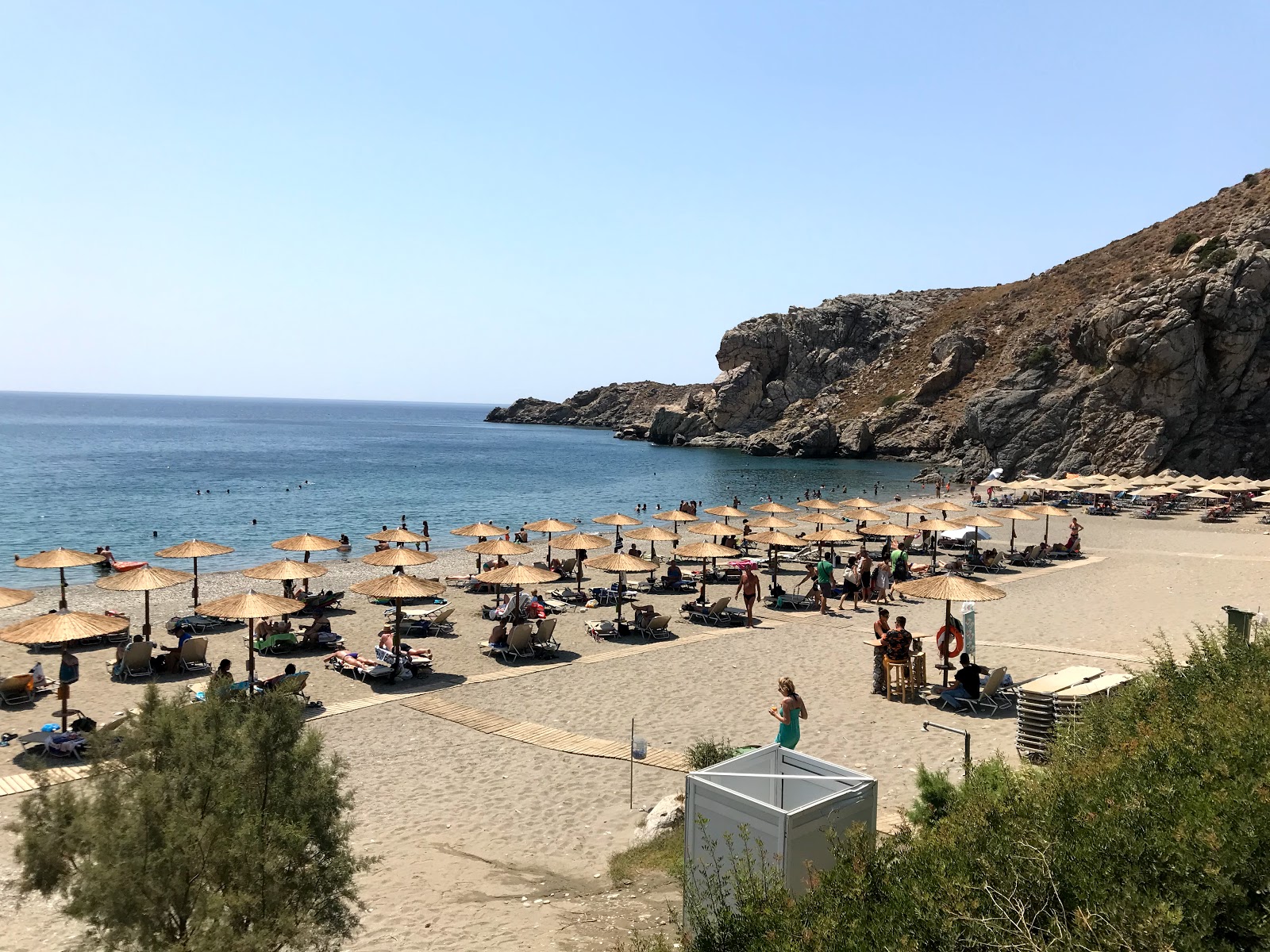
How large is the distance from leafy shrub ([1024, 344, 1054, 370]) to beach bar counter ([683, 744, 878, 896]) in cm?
6585

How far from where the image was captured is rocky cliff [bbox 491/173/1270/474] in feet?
176

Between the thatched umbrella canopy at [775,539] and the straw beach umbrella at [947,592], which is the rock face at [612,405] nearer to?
the thatched umbrella canopy at [775,539]

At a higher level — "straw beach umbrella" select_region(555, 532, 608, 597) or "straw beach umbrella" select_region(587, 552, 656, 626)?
"straw beach umbrella" select_region(555, 532, 608, 597)

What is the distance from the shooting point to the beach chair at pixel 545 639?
1711cm

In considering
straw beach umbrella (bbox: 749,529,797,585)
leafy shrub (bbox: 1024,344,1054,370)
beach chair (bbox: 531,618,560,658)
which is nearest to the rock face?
leafy shrub (bbox: 1024,344,1054,370)

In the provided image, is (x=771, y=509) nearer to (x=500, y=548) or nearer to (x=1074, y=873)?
(x=500, y=548)

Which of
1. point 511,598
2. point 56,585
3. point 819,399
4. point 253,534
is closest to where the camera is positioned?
point 511,598

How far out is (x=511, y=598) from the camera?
20.5m

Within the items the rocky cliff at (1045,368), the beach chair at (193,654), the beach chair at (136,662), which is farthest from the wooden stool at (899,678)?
the rocky cliff at (1045,368)

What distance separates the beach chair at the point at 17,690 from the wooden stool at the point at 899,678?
14072mm

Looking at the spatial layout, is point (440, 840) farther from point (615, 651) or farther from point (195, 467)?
point (195, 467)

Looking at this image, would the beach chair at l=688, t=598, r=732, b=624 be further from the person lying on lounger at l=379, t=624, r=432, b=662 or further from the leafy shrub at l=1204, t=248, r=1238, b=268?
the leafy shrub at l=1204, t=248, r=1238, b=268

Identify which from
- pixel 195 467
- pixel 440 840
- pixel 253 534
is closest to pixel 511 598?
pixel 440 840

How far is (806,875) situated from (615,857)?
338 centimetres
